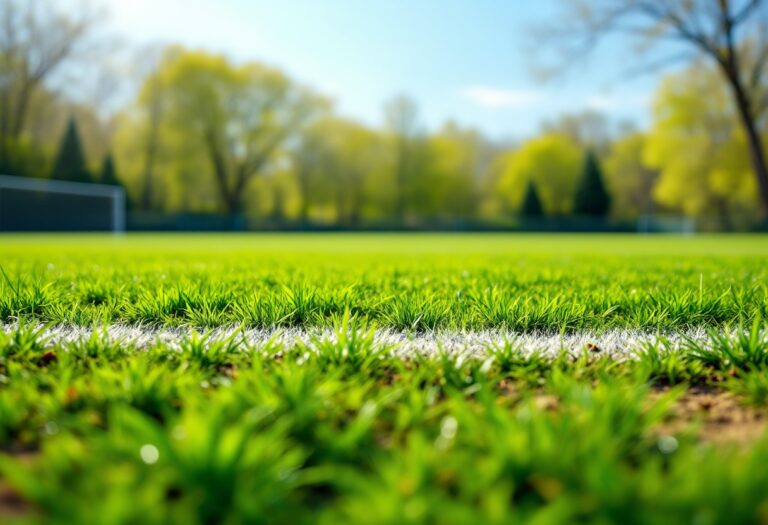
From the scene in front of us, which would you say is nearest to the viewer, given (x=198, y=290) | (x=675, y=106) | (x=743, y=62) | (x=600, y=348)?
(x=600, y=348)

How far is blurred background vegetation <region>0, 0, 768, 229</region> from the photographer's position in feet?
121

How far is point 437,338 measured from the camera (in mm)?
2943

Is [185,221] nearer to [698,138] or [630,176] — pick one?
[698,138]

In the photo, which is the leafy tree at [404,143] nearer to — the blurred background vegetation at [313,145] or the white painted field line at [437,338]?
the blurred background vegetation at [313,145]

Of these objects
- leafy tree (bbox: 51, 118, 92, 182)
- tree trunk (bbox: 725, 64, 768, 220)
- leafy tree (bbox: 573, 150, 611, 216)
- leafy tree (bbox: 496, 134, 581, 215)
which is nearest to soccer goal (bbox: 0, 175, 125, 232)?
leafy tree (bbox: 51, 118, 92, 182)

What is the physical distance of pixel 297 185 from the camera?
165ft

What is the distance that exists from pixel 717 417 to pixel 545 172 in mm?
56378

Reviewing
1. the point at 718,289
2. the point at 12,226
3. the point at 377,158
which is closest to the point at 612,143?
the point at 377,158

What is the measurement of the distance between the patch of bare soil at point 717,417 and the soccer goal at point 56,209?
95.1 feet

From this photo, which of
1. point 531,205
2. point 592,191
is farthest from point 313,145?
point 592,191

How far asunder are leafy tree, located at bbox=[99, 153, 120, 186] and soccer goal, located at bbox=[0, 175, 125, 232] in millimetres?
8950

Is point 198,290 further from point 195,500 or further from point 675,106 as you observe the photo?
point 675,106

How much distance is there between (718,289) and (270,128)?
44.8 m

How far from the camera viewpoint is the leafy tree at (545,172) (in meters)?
55.4
